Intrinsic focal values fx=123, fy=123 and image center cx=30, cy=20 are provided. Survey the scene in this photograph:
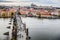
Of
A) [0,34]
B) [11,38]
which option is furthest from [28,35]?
[0,34]

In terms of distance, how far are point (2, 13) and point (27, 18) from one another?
0.84 feet

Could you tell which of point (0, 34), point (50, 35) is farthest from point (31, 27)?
point (0, 34)

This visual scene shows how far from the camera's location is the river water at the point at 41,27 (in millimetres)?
1219

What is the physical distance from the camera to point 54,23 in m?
1.25

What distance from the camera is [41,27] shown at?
1240 millimetres

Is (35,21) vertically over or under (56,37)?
over

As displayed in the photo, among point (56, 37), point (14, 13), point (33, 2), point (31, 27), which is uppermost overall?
point (33, 2)

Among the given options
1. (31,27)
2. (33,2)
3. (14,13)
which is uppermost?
(33,2)

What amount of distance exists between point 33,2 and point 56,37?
1.40 ft

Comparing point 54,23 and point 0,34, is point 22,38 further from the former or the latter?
point 54,23

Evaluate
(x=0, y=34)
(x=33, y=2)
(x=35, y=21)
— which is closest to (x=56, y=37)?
(x=35, y=21)

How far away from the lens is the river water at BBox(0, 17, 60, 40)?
1.22 m

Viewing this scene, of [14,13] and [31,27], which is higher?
[14,13]

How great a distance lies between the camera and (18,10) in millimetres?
1263
